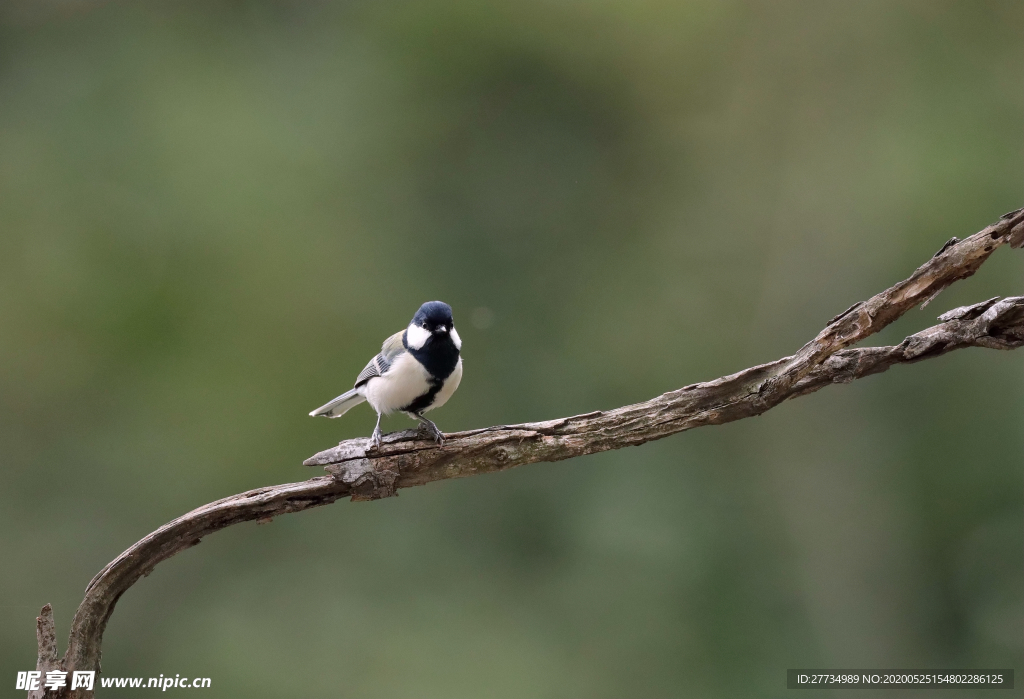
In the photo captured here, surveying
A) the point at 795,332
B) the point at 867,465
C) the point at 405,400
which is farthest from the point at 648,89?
the point at 405,400

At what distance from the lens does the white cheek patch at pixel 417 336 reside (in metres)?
2.00

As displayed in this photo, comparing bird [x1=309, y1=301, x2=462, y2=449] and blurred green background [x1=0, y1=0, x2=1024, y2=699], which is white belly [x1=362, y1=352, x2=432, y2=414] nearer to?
bird [x1=309, y1=301, x2=462, y2=449]

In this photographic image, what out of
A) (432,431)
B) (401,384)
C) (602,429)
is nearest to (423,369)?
(401,384)

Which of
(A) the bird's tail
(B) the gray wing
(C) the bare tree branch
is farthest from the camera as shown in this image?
(A) the bird's tail

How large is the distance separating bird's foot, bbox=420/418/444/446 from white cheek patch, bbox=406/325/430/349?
199 millimetres

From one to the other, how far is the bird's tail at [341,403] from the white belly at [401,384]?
0.27m

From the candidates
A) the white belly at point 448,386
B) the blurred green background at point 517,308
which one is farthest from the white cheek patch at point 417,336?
the blurred green background at point 517,308

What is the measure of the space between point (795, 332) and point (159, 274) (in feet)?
11.0

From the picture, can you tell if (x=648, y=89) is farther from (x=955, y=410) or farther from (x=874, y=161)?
(x=955, y=410)

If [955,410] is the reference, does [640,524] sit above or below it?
below

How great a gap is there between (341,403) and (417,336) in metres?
0.53

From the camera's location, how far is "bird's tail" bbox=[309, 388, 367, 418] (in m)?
2.33

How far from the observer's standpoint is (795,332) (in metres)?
4.14

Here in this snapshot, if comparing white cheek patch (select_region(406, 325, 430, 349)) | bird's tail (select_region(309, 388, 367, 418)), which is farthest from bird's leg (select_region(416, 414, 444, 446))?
bird's tail (select_region(309, 388, 367, 418))
